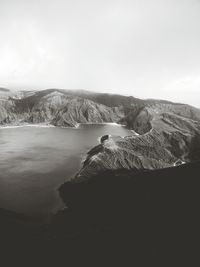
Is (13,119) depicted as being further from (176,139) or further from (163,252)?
(163,252)

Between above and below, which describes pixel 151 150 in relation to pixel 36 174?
above

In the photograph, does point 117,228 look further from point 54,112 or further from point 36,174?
point 54,112

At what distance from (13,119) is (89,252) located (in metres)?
157

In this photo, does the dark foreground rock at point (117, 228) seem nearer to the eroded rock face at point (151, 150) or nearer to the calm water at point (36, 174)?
the calm water at point (36, 174)

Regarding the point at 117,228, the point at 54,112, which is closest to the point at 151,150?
the point at 117,228

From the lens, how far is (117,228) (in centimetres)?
2394

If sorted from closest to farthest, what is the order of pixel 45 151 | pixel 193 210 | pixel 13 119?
pixel 193 210
pixel 45 151
pixel 13 119

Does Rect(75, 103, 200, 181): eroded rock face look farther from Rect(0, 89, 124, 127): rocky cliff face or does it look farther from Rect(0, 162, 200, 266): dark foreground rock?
Rect(0, 89, 124, 127): rocky cliff face

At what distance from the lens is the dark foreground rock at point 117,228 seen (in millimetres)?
19328

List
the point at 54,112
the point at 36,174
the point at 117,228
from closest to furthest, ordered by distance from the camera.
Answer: the point at 117,228 → the point at 36,174 → the point at 54,112

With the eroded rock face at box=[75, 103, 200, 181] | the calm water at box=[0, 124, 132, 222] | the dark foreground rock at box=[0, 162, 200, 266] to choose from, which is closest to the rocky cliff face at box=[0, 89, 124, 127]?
the calm water at box=[0, 124, 132, 222]

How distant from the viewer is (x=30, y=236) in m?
22.3

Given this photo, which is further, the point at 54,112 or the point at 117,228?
the point at 54,112

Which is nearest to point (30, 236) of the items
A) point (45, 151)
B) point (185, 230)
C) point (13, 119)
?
point (185, 230)
